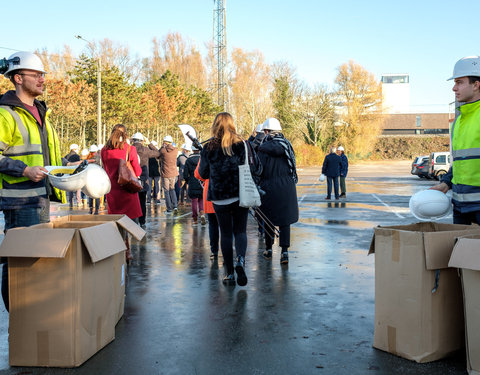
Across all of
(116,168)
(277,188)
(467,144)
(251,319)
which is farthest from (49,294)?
(277,188)

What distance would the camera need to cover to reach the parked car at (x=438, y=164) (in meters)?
32.2

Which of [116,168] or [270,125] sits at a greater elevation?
[270,125]

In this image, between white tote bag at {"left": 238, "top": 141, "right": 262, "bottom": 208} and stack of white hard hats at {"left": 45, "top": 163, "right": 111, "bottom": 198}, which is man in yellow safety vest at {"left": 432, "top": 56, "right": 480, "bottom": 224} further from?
stack of white hard hats at {"left": 45, "top": 163, "right": 111, "bottom": 198}

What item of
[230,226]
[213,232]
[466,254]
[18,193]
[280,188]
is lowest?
[213,232]

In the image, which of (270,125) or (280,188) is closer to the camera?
(280,188)

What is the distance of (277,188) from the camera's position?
7504 millimetres

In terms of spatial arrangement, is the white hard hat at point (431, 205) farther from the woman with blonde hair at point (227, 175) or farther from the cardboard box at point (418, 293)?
the woman with blonde hair at point (227, 175)

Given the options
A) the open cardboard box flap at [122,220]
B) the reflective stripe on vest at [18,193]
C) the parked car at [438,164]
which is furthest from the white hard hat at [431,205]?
the parked car at [438,164]

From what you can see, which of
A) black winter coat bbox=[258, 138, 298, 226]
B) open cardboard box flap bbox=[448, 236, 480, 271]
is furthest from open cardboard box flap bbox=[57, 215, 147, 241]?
black winter coat bbox=[258, 138, 298, 226]

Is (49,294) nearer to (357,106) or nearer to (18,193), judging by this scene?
(18,193)

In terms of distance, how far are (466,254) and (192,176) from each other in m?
9.05

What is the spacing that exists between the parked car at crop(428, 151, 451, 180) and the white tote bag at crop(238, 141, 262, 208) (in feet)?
92.6

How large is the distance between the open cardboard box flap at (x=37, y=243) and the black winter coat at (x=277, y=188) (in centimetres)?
421

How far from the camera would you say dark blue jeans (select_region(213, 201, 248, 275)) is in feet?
20.2
